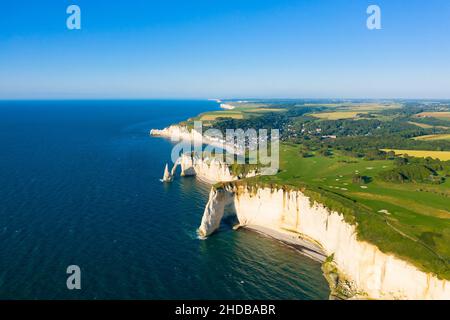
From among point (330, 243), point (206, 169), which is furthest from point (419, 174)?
point (206, 169)

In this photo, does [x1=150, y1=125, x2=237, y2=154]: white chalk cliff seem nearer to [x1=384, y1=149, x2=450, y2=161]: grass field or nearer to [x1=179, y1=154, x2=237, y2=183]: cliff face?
[x1=179, y1=154, x2=237, y2=183]: cliff face

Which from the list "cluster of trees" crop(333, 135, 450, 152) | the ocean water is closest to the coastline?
the ocean water

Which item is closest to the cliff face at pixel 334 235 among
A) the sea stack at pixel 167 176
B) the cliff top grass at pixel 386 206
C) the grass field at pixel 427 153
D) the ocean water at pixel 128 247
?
the cliff top grass at pixel 386 206

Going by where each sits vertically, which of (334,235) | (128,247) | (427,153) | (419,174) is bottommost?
(128,247)

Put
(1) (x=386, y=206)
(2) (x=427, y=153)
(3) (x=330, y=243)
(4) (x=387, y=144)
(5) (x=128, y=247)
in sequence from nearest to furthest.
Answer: (3) (x=330, y=243)
(5) (x=128, y=247)
(1) (x=386, y=206)
(2) (x=427, y=153)
(4) (x=387, y=144)

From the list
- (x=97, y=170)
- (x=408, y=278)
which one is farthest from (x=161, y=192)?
(x=408, y=278)

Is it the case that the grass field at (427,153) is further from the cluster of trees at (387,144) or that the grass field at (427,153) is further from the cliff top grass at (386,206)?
the cliff top grass at (386,206)

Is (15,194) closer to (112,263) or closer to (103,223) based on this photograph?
(103,223)

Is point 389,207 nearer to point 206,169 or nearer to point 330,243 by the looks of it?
point 330,243
